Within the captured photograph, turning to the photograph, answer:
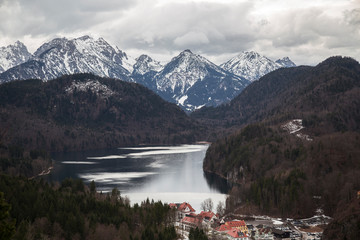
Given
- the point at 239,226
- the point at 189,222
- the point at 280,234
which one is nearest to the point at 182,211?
the point at 189,222

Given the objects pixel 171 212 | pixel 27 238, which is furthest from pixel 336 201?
pixel 27 238

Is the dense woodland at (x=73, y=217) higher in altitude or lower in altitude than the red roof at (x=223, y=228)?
higher

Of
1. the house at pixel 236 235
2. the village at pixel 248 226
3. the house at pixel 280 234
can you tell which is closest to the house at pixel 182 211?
the village at pixel 248 226

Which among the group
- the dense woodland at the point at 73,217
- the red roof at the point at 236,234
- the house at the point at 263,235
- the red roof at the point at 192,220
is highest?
the dense woodland at the point at 73,217

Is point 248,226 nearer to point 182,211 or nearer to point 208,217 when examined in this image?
point 208,217

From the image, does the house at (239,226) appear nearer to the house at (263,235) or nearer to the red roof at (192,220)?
the house at (263,235)

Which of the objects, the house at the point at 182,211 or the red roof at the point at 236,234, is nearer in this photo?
the red roof at the point at 236,234

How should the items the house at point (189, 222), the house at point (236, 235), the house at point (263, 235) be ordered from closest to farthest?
the house at point (236, 235) < the house at point (263, 235) < the house at point (189, 222)

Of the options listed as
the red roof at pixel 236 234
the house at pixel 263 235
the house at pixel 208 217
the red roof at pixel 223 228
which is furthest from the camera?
the house at pixel 208 217
